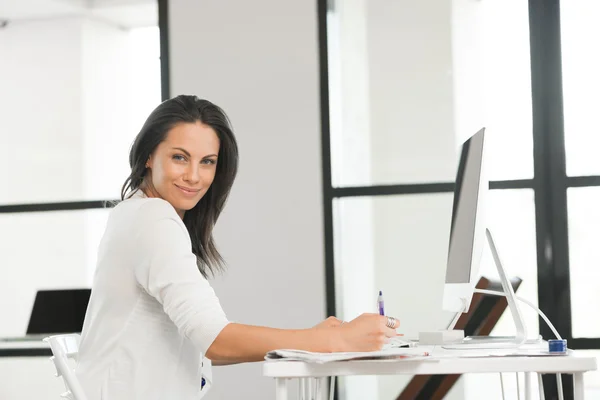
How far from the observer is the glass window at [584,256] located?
393cm

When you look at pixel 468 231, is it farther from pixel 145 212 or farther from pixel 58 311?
pixel 58 311

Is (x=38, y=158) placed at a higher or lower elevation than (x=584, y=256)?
higher

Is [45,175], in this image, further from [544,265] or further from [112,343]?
[112,343]

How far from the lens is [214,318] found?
1.65 meters

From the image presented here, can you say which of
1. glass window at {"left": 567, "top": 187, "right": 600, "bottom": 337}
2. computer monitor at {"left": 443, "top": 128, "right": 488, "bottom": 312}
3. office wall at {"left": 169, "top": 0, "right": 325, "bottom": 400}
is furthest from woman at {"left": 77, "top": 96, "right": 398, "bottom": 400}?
glass window at {"left": 567, "top": 187, "right": 600, "bottom": 337}

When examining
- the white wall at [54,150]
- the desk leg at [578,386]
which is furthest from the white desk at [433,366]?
the white wall at [54,150]

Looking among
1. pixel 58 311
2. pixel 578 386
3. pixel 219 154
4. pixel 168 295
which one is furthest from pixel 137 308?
pixel 58 311

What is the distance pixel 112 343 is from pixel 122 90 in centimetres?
302

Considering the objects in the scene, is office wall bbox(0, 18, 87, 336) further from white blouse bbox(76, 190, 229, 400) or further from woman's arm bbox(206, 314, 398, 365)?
woman's arm bbox(206, 314, 398, 365)

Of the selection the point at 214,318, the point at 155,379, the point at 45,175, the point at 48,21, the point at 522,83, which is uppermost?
the point at 48,21

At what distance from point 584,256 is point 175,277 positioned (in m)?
2.78

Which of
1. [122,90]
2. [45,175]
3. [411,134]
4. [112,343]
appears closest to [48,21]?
[122,90]

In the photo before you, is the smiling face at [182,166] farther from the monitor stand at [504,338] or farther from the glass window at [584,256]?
the glass window at [584,256]

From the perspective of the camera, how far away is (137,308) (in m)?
1.80
